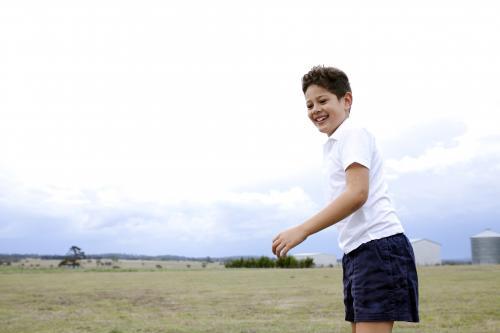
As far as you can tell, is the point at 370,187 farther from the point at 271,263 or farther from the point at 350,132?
the point at 271,263

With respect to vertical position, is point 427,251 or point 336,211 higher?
point 427,251

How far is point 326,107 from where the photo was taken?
269cm

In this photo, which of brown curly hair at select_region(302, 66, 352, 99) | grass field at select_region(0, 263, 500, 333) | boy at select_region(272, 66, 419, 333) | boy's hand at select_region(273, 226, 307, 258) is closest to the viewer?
boy's hand at select_region(273, 226, 307, 258)

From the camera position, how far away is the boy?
248 cm

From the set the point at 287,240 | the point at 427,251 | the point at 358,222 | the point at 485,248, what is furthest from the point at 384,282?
the point at 427,251

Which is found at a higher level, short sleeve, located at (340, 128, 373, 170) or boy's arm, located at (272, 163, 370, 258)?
short sleeve, located at (340, 128, 373, 170)

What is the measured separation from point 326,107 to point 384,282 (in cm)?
80

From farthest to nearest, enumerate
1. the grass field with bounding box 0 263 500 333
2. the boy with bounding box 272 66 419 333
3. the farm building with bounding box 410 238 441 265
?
the farm building with bounding box 410 238 441 265 < the grass field with bounding box 0 263 500 333 < the boy with bounding box 272 66 419 333

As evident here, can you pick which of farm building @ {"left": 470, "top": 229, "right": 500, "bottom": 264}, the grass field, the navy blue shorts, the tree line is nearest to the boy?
the navy blue shorts

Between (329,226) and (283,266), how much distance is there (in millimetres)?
35413

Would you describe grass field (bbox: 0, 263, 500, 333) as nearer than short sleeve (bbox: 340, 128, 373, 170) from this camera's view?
No

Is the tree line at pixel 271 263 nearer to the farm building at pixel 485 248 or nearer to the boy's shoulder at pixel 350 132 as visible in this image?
the farm building at pixel 485 248

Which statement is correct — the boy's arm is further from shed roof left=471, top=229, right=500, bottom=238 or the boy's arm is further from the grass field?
shed roof left=471, top=229, right=500, bottom=238

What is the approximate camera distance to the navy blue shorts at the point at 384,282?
2.51 metres
